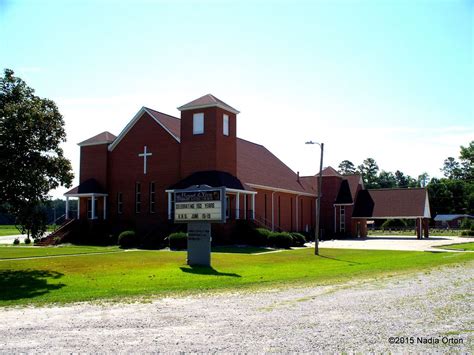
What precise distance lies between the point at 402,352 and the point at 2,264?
2086cm

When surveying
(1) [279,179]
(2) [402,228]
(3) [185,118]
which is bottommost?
(2) [402,228]

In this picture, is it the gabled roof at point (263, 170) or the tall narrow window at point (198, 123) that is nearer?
the tall narrow window at point (198, 123)

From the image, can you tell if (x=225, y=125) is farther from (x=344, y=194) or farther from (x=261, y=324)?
(x=261, y=324)

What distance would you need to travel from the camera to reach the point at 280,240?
34.7 m

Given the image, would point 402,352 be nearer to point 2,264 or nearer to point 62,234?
point 2,264

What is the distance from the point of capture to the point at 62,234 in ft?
135

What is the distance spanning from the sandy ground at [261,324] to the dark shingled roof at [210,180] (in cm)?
2396

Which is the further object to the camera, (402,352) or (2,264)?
(2,264)

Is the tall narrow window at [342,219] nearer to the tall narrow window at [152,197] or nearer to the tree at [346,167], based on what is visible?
the tall narrow window at [152,197]

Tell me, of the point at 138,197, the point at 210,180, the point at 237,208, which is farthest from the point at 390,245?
the point at 138,197

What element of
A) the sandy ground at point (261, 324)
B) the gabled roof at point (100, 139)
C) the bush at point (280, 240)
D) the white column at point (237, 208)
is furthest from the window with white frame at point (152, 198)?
the sandy ground at point (261, 324)

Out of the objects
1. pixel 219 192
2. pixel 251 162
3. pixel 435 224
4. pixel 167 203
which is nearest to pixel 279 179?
pixel 251 162

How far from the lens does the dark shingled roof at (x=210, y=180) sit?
37.3 meters

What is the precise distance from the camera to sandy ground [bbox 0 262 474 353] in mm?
7719
